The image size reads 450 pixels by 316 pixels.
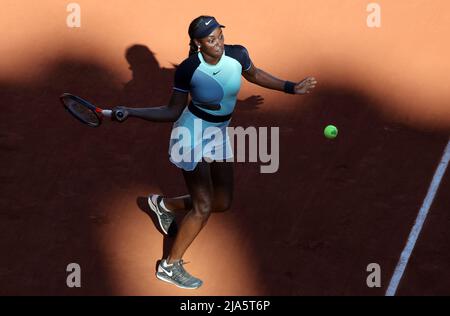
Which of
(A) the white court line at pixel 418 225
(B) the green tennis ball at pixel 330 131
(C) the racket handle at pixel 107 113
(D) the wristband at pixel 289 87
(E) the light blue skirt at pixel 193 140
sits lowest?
(A) the white court line at pixel 418 225

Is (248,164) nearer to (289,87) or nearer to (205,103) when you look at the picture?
(289,87)

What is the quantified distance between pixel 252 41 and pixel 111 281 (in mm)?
4158

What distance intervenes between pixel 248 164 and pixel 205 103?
198 centimetres

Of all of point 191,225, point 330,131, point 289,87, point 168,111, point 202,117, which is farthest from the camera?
point 330,131

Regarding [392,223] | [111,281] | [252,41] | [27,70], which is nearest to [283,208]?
[392,223]

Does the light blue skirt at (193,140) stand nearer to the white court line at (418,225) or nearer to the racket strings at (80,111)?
the racket strings at (80,111)

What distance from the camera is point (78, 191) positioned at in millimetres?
11328

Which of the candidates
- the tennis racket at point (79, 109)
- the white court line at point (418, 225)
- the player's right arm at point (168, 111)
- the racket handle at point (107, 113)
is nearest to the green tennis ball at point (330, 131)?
the white court line at point (418, 225)

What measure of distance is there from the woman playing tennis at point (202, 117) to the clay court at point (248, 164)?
0.55 metres

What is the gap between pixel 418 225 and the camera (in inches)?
432

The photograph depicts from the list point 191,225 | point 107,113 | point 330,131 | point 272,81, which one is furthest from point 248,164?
point 107,113

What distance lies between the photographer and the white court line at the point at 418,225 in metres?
10.4
